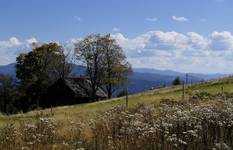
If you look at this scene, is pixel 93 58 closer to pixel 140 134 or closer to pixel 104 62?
pixel 104 62

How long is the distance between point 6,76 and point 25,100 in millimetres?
10074

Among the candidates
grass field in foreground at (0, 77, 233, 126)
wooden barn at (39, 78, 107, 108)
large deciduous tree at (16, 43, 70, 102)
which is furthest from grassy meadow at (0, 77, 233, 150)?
large deciduous tree at (16, 43, 70, 102)

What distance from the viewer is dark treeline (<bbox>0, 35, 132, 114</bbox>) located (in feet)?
303

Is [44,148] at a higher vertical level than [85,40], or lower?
lower

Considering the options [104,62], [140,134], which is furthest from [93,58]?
[140,134]

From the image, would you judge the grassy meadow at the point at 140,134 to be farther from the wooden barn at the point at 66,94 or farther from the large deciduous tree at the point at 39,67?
the large deciduous tree at the point at 39,67

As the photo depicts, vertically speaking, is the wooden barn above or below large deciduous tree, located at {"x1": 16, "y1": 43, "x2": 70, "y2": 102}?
below

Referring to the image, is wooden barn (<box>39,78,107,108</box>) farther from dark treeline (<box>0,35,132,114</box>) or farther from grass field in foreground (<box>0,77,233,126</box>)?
grass field in foreground (<box>0,77,233,126</box>)

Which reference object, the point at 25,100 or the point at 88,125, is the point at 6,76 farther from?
the point at 88,125

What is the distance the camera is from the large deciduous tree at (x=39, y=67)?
302 feet

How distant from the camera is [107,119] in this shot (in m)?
15.4

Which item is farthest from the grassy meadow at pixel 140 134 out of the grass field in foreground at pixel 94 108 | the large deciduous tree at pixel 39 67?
the large deciduous tree at pixel 39 67

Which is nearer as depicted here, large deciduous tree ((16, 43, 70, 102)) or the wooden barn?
the wooden barn

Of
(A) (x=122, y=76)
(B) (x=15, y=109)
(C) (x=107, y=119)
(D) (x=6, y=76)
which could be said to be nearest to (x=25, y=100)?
(B) (x=15, y=109)
